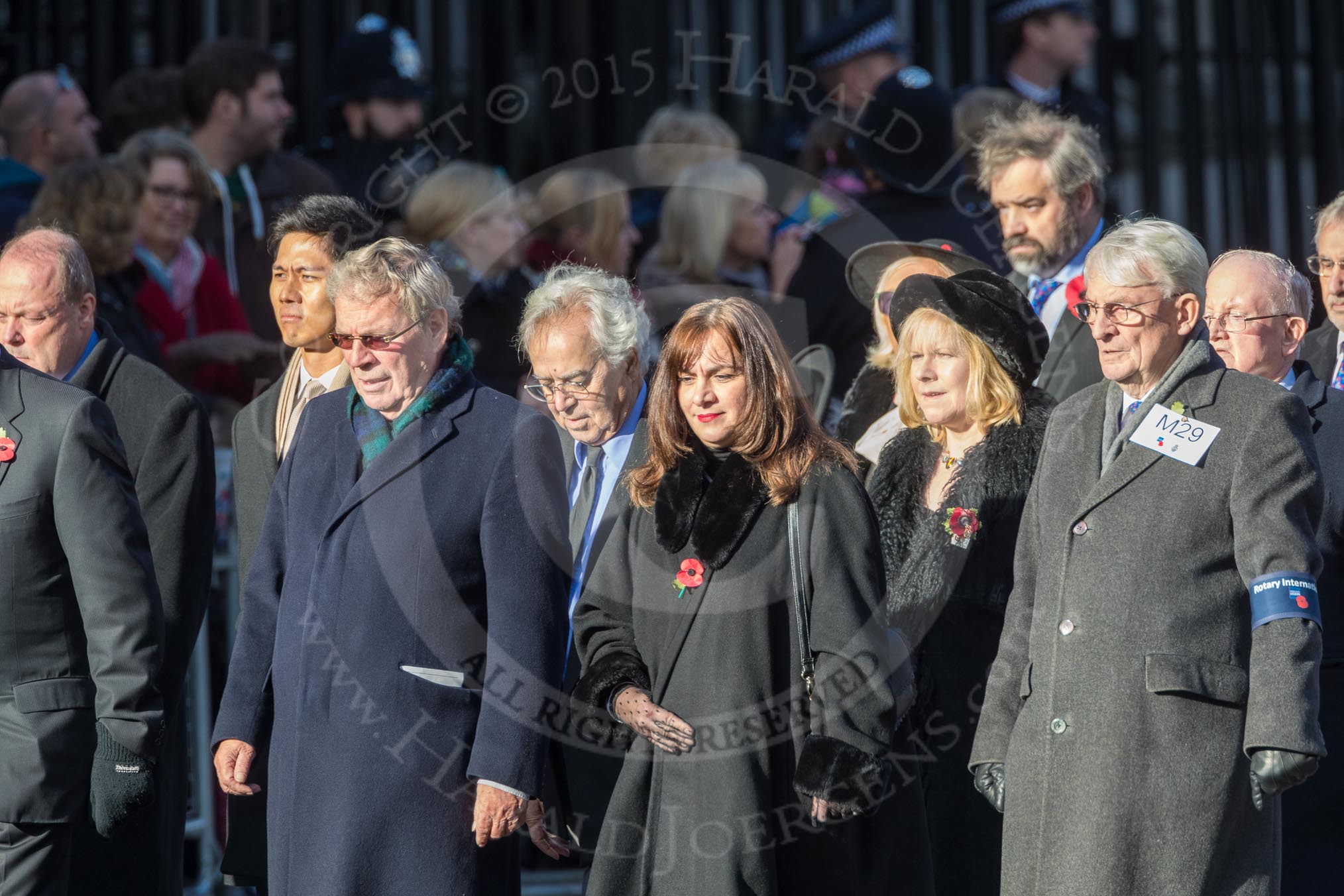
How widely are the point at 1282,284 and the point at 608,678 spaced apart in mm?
1664

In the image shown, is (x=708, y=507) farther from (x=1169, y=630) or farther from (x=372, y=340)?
(x=1169, y=630)

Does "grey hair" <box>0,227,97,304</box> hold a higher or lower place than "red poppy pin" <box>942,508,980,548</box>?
higher

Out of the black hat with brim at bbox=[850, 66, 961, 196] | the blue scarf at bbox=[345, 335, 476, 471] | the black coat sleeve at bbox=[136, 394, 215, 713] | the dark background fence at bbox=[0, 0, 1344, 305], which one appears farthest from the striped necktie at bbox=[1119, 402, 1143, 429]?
the dark background fence at bbox=[0, 0, 1344, 305]

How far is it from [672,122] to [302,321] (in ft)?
6.89

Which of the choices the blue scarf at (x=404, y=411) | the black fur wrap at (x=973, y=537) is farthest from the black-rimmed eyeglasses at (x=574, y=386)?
the black fur wrap at (x=973, y=537)

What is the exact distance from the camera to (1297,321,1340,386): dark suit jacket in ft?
14.0

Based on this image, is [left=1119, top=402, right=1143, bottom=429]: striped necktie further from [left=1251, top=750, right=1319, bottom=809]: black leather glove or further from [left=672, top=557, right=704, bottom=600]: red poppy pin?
[left=672, top=557, right=704, bottom=600]: red poppy pin

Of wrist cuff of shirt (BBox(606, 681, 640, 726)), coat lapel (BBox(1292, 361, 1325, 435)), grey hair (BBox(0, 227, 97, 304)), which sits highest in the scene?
grey hair (BBox(0, 227, 97, 304))

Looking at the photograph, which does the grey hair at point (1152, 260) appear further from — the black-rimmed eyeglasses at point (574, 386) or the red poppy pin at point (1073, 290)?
the black-rimmed eyeglasses at point (574, 386)

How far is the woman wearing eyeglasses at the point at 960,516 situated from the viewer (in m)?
3.81

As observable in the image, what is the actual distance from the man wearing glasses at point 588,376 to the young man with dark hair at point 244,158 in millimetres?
2194

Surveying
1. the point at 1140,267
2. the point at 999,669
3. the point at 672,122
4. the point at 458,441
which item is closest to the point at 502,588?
the point at 458,441

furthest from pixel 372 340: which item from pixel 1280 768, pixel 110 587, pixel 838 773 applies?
pixel 1280 768

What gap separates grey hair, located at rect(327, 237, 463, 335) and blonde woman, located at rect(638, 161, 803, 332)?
5.86 feet
